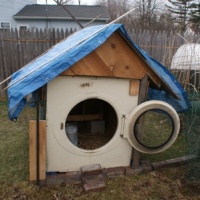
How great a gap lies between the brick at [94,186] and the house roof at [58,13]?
633 inches

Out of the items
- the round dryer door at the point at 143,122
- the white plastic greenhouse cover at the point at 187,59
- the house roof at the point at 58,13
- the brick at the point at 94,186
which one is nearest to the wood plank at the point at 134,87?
the round dryer door at the point at 143,122

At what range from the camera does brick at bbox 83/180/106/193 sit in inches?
115

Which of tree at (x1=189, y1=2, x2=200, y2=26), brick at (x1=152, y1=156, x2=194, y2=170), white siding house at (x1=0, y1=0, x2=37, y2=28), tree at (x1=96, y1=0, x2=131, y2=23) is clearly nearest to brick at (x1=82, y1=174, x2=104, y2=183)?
brick at (x1=152, y1=156, x2=194, y2=170)

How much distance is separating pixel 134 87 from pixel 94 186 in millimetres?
1325

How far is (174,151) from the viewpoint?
160 inches

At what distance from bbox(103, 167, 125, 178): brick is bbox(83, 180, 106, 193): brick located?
0.20 metres

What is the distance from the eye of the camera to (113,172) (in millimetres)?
3254

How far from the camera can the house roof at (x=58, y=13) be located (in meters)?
17.5

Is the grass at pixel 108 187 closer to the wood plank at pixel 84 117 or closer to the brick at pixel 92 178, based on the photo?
the brick at pixel 92 178

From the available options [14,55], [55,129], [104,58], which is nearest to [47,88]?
[55,129]

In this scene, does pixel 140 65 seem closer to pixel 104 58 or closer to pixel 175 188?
pixel 104 58

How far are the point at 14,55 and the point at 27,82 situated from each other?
4.89 m

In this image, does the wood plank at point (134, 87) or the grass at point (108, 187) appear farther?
the wood plank at point (134, 87)

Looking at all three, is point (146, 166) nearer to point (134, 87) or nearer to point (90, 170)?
point (90, 170)
